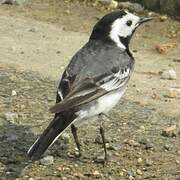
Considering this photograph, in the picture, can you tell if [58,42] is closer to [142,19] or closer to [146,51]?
[146,51]

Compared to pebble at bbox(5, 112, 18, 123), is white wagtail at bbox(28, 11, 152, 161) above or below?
above

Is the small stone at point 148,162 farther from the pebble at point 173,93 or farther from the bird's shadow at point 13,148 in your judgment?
the pebble at point 173,93

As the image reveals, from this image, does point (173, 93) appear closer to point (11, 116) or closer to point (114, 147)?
point (114, 147)

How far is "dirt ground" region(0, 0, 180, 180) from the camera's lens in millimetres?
6277

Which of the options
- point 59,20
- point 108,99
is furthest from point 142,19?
point 59,20

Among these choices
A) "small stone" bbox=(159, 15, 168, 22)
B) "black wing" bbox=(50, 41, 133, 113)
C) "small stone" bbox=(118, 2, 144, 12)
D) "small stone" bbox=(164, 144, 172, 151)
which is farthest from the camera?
"small stone" bbox=(118, 2, 144, 12)

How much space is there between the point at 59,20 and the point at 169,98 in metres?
4.11

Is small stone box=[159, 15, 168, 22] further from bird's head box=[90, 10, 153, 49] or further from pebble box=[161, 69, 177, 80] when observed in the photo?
bird's head box=[90, 10, 153, 49]

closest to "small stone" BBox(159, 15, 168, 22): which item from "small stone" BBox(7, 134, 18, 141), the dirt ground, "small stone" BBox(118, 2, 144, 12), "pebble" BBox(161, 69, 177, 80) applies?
the dirt ground

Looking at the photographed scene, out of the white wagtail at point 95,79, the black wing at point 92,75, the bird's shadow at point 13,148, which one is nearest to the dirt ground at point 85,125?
the bird's shadow at point 13,148

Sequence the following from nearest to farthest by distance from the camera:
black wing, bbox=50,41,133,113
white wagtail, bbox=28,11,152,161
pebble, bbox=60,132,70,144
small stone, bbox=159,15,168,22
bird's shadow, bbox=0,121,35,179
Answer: white wagtail, bbox=28,11,152,161 < black wing, bbox=50,41,133,113 < bird's shadow, bbox=0,121,35,179 < pebble, bbox=60,132,70,144 < small stone, bbox=159,15,168,22

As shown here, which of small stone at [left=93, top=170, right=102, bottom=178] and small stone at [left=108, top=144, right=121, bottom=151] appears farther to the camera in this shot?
small stone at [left=108, top=144, right=121, bottom=151]

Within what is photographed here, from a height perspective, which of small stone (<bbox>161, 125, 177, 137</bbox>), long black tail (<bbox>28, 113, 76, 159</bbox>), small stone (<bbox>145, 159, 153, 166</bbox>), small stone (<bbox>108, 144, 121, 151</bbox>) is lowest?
small stone (<bbox>108, 144, 121, 151</bbox>)

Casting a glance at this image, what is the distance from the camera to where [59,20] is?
11805 millimetres
